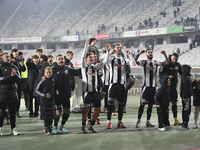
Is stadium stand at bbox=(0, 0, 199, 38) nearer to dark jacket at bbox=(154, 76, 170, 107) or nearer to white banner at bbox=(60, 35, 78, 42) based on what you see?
white banner at bbox=(60, 35, 78, 42)

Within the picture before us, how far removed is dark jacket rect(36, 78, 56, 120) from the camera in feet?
19.3

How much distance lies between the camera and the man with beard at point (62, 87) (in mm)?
6219

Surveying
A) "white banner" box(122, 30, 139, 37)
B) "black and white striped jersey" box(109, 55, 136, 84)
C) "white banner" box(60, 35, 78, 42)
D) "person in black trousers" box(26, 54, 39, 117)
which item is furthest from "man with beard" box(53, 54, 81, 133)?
"white banner" box(60, 35, 78, 42)

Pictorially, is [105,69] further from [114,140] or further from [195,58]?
[195,58]

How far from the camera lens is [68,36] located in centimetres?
5356

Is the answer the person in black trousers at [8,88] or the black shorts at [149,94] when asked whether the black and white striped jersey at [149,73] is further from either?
the person in black trousers at [8,88]

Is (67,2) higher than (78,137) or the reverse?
higher

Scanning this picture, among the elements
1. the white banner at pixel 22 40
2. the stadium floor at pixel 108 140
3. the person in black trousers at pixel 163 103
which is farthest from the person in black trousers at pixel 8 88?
the white banner at pixel 22 40

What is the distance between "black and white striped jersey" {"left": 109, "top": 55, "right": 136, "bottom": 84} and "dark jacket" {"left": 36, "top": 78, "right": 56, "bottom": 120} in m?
1.54

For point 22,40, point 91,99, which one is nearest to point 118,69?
point 91,99

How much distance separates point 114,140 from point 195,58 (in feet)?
102

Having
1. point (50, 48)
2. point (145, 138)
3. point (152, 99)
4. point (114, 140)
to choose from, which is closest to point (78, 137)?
point (114, 140)

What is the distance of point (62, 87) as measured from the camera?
6.26 meters

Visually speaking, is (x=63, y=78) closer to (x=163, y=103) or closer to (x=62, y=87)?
(x=62, y=87)
